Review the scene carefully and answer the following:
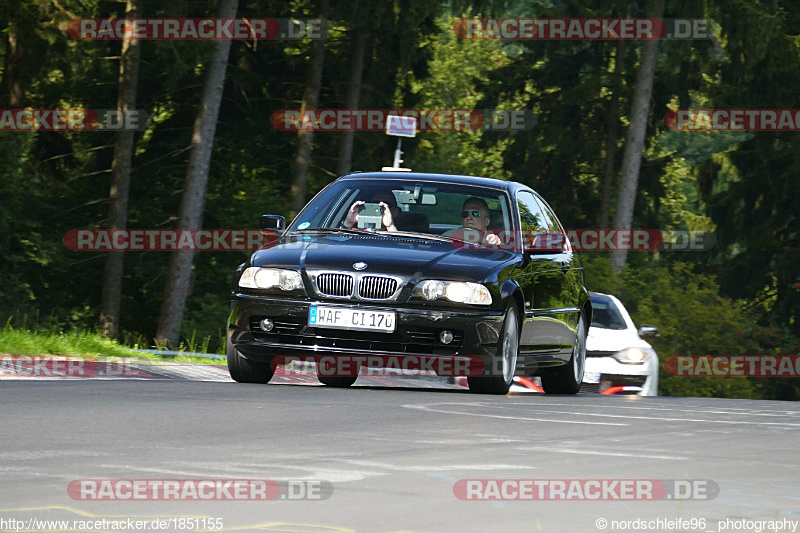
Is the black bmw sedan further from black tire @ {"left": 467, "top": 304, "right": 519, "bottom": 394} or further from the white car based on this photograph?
the white car

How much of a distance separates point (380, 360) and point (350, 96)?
2888cm

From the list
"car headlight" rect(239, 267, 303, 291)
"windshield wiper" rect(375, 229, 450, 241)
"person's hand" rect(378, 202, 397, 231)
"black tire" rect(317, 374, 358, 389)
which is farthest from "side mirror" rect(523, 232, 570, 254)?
"car headlight" rect(239, 267, 303, 291)

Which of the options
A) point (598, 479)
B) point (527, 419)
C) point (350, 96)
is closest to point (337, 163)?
point (350, 96)

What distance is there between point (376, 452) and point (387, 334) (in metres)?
3.79

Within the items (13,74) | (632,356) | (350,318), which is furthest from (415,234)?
(13,74)

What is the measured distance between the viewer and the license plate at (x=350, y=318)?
11617 mm

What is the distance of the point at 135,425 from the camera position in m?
8.63

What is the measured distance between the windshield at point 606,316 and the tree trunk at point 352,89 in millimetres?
19457

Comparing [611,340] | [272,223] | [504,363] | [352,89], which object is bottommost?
[611,340]

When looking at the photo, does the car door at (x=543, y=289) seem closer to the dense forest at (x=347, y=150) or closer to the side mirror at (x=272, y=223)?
the side mirror at (x=272, y=223)

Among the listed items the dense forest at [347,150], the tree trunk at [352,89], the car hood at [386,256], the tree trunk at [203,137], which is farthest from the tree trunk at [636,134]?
the car hood at [386,256]

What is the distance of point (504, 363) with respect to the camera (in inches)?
474

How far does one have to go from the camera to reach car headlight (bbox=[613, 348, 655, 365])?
1869 cm

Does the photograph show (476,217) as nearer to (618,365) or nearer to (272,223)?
(272,223)
